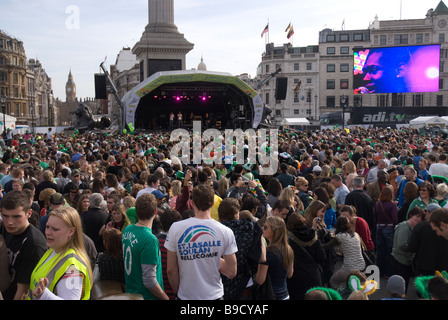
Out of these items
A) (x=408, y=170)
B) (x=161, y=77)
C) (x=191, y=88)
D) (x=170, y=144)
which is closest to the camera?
(x=408, y=170)

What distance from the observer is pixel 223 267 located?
178 inches

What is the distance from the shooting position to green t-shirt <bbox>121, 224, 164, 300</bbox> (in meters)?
4.58

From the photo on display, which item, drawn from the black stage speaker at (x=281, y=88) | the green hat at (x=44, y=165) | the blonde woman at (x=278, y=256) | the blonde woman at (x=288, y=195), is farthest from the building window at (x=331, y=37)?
the blonde woman at (x=278, y=256)

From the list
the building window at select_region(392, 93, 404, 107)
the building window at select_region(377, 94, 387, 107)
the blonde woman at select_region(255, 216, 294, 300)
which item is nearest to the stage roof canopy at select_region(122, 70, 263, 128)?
the blonde woman at select_region(255, 216, 294, 300)

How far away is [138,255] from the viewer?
15.3ft

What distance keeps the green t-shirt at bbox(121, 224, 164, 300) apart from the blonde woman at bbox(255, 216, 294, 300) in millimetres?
1162

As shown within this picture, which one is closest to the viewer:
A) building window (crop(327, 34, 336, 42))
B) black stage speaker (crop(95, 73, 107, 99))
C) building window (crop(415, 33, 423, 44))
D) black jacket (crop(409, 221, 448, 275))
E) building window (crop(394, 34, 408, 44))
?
black jacket (crop(409, 221, 448, 275))

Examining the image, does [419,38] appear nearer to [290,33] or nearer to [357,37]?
[357,37]

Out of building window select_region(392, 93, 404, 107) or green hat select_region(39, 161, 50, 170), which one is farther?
building window select_region(392, 93, 404, 107)

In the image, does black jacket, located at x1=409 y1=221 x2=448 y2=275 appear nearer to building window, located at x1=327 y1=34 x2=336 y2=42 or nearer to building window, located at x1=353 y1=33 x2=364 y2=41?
building window, located at x1=327 y1=34 x2=336 y2=42

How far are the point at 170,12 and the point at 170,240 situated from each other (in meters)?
48.8

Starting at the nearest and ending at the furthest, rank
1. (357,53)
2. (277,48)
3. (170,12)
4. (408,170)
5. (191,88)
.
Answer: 1. (408,170)
2. (191,88)
3. (170,12)
4. (357,53)
5. (277,48)
